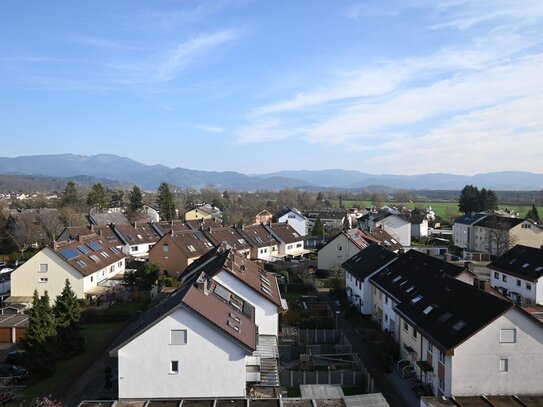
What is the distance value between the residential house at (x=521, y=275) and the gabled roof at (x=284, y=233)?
99.1ft

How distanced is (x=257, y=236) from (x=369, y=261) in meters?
27.3

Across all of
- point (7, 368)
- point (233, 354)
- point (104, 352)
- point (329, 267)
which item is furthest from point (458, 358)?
point (329, 267)

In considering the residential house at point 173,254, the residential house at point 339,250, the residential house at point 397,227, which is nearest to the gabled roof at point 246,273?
the residential house at point 173,254

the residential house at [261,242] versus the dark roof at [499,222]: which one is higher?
the dark roof at [499,222]

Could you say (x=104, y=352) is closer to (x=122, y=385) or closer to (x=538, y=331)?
(x=122, y=385)

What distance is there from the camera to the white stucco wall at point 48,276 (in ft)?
133

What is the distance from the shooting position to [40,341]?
25000 mm

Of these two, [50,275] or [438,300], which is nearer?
[438,300]

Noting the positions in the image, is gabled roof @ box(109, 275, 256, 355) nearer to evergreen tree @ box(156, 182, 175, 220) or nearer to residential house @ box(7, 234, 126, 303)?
residential house @ box(7, 234, 126, 303)

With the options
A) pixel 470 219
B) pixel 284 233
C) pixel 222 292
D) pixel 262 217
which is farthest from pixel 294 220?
pixel 222 292

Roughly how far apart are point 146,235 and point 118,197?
58.7 metres

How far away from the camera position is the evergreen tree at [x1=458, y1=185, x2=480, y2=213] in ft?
353

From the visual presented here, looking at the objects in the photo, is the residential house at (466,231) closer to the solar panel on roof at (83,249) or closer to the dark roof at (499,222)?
the dark roof at (499,222)

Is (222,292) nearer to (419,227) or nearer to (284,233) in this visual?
(284,233)
